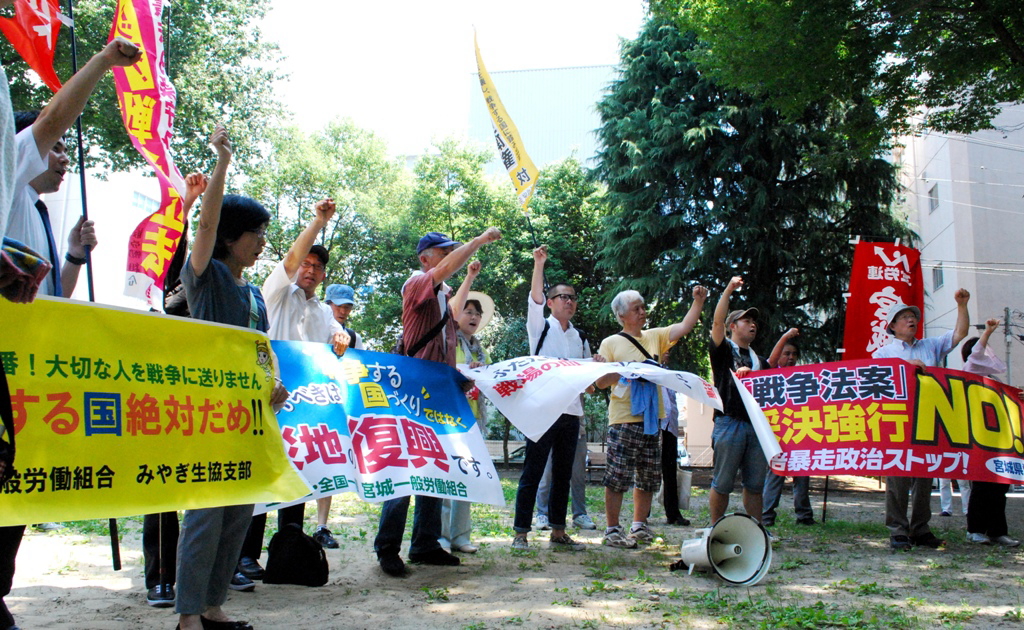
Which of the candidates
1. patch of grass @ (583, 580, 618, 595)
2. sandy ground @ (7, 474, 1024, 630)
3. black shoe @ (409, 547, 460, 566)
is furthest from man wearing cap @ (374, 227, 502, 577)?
patch of grass @ (583, 580, 618, 595)

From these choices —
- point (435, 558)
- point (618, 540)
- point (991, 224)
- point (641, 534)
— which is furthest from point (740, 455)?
point (991, 224)

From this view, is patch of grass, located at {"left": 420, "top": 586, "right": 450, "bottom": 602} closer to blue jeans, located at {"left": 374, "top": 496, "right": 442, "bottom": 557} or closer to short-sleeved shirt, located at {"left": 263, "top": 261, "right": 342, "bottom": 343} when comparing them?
blue jeans, located at {"left": 374, "top": 496, "right": 442, "bottom": 557}

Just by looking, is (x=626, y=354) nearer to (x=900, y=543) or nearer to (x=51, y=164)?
(x=900, y=543)

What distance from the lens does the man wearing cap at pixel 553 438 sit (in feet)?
18.7

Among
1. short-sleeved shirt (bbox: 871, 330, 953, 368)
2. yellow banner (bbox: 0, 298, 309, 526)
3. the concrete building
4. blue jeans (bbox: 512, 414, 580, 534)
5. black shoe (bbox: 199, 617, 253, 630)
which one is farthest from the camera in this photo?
the concrete building

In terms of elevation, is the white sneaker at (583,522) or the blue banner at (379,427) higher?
the blue banner at (379,427)

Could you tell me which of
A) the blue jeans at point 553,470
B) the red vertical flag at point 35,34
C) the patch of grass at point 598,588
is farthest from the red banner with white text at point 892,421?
the red vertical flag at point 35,34

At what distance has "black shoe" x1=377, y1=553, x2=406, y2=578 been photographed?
469 centimetres

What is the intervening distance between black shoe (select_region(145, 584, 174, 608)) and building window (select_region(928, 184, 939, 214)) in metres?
27.5

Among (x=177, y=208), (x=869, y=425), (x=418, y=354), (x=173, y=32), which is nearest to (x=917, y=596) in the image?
(x=869, y=425)

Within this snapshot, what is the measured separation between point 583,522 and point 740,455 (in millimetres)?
1949

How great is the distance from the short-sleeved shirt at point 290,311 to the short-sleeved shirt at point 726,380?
9.33 feet

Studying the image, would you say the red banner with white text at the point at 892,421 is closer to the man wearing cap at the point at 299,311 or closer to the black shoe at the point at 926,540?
the black shoe at the point at 926,540

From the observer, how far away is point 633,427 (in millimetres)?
5953
